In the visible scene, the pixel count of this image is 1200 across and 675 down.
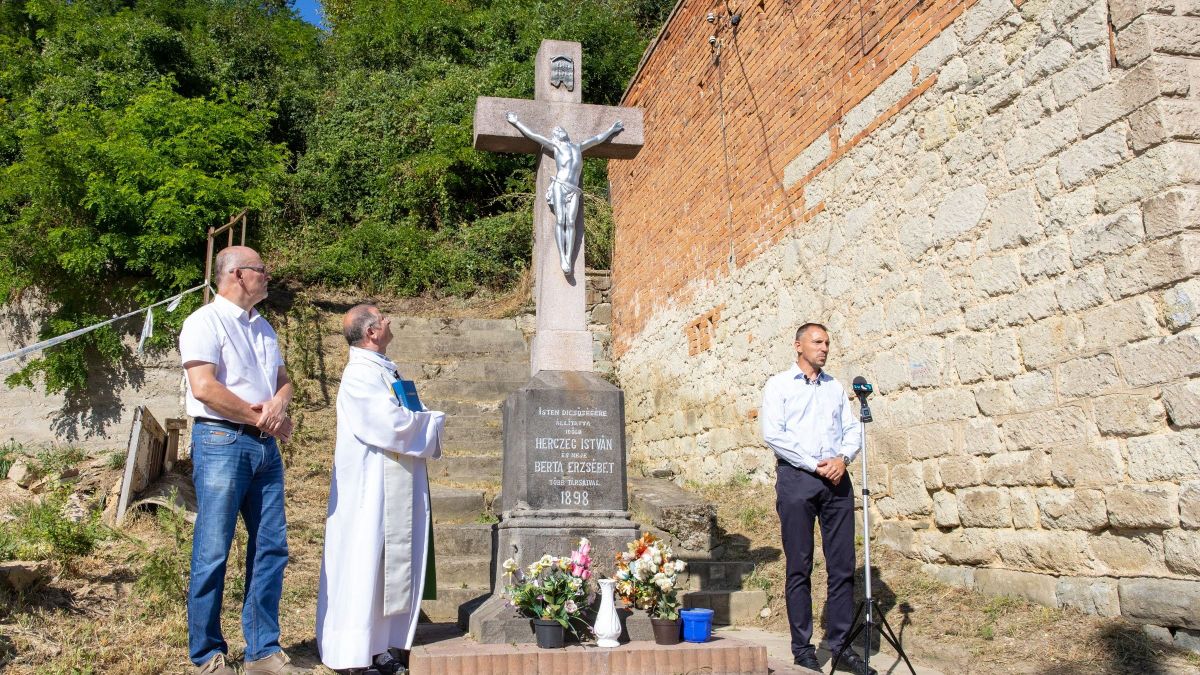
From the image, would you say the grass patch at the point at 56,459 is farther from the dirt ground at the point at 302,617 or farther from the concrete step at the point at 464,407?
the concrete step at the point at 464,407

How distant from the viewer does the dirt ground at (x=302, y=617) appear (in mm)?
4504

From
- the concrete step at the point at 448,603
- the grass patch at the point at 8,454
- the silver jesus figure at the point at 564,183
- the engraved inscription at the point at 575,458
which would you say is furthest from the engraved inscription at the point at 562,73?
the grass patch at the point at 8,454

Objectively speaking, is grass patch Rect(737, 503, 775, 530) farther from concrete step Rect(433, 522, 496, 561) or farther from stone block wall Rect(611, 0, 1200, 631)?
concrete step Rect(433, 522, 496, 561)

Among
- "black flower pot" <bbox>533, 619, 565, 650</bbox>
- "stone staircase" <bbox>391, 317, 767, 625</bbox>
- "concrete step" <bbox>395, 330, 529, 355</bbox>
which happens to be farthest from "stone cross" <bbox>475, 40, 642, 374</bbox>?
"concrete step" <bbox>395, 330, 529, 355</bbox>

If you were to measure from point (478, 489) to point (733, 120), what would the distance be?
4643 mm

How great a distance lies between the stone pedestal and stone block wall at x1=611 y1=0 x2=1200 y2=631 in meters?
2.22

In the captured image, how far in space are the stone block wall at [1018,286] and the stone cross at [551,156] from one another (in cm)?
203

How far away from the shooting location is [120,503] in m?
6.96

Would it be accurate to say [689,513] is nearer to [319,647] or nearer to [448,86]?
[319,647]

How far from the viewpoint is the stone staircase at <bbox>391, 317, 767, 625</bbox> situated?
639cm

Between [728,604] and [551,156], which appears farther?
[551,156]

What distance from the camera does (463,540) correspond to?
6770 millimetres

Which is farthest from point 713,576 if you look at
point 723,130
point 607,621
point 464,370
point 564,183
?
point 723,130

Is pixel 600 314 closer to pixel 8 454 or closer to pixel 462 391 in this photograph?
pixel 462 391
